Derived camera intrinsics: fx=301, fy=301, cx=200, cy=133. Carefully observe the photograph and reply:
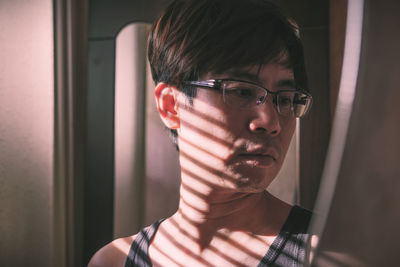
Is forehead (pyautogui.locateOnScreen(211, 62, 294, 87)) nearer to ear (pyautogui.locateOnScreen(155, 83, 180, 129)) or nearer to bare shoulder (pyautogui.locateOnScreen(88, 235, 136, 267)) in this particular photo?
ear (pyautogui.locateOnScreen(155, 83, 180, 129))

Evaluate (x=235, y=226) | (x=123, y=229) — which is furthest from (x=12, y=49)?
(x=235, y=226)

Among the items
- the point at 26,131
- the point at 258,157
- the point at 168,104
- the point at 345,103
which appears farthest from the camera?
the point at 26,131

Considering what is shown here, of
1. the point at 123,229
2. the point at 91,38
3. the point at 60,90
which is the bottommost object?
the point at 123,229

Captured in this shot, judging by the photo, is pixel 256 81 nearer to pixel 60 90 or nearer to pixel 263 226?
pixel 263 226

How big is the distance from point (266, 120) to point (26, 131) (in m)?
0.51

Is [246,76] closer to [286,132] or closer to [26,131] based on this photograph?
[286,132]

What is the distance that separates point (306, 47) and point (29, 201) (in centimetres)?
63

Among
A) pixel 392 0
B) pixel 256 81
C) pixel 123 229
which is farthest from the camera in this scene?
pixel 123 229

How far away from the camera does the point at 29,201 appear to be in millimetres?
637

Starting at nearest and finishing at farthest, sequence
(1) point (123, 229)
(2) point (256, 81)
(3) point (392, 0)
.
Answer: (3) point (392, 0), (2) point (256, 81), (1) point (123, 229)

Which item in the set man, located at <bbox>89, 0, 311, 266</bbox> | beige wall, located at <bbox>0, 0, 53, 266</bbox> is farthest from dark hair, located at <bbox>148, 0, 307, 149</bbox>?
beige wall, located at <bbox>0, 0, 53, 266</bbox>

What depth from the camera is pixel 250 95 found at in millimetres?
433

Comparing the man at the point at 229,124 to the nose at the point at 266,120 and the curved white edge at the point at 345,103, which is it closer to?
the nose at the point at 266,120

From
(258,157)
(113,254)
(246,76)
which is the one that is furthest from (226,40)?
(113,254)
